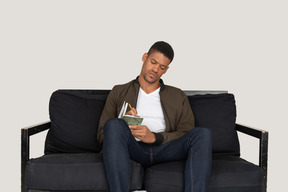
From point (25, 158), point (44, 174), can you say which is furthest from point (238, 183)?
point (25, 158)

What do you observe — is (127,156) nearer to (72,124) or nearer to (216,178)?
(216,178)

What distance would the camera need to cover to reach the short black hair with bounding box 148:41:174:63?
3.26m

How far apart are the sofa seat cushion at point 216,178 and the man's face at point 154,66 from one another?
0.89 metres

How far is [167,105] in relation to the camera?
329 centimetres

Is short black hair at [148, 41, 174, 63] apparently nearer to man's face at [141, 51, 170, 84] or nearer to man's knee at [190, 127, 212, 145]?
man's face at [141, 51, 170, 84]

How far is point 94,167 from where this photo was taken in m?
2.74

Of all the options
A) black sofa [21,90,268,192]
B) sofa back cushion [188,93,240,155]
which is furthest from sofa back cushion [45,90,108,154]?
sofa back cushion [188,93,240,155]

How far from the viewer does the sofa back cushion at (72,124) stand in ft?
10.9

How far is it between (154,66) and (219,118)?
2.92 ft

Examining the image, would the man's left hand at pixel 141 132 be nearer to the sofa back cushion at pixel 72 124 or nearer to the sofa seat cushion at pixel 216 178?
the sofa seat cushion at pixel 216 178

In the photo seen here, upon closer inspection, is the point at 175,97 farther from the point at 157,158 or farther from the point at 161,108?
the point at 157,158

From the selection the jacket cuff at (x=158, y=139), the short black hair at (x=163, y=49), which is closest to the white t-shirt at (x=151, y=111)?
the jacket cuff at (x=158, y=139)

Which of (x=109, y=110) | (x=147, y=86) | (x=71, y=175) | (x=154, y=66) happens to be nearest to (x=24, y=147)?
(x=71, y=175)

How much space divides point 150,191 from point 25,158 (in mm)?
1136
